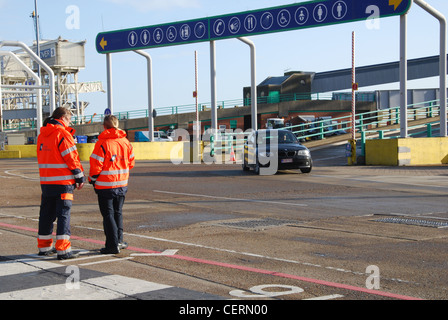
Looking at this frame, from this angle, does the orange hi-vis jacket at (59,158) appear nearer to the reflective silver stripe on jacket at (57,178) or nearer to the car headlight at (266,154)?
the reflective silver stripe on jacket at (57,178)

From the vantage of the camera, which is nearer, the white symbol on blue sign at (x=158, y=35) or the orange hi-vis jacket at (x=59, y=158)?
the orange hi-vis jacket at (x=59, y=158)

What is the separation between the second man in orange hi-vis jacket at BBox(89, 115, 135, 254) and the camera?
762 centimetres

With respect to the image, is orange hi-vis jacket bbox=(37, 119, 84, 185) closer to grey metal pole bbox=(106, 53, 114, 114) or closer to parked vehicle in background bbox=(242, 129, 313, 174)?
parked vehicle in background bbox=(242, 129, 313, 174)

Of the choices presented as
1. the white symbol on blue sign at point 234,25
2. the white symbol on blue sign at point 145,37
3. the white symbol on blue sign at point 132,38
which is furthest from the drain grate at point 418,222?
the white symbol on blue sign at point 132,38

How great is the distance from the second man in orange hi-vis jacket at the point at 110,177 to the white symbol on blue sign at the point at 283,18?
22.9 metres

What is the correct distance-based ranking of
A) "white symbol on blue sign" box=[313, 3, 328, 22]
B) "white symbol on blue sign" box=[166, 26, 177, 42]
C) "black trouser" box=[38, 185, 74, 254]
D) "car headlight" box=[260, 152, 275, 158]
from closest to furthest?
"black trouser" box=[38, 185, 74, 254] → "car headlight" box=[260, 152, 275, 158] → "white symbol on blue sign" box=[313, 3, 328, 22] → "white symbol on blue sign" box=[166, 26, 177, 42]

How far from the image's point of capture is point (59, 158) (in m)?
7.58

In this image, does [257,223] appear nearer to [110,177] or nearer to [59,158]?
[110,177]

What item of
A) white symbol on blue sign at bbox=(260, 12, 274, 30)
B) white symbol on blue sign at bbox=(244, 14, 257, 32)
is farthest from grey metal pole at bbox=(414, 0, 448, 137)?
white symbol on blue sign at bbox=(244, 14, 257, 32)

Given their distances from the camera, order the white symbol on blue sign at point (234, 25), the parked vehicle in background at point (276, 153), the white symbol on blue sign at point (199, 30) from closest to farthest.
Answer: the parked vehicle in background at point (276, 153) < the white symbol on blue sign at point (234, 25) < the white symbol on blue sign at point (199, 30)

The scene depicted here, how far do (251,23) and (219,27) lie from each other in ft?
6.77

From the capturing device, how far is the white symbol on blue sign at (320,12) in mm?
28031

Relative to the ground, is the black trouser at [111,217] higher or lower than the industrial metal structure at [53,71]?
lower

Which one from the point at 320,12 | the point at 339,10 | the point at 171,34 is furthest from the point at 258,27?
the point at 171,34
